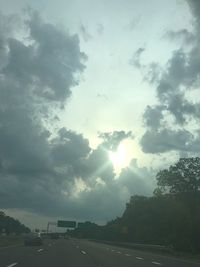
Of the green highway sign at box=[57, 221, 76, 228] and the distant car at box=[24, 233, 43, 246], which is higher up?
the green highway sign at box=[57, 221, 76, 228]

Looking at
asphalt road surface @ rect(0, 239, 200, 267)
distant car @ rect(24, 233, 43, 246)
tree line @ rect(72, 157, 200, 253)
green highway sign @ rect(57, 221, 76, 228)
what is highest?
green highway sign @ rect(57, 221, 76, 228)

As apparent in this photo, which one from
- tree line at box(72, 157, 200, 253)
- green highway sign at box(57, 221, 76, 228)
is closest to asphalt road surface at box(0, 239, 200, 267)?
tree line at box(72, 157, 200, 253)

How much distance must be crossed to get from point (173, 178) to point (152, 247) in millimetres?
51576

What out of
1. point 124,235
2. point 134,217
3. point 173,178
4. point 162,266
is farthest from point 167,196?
point 162,266

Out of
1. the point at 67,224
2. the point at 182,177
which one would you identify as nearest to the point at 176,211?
the point at 182,177

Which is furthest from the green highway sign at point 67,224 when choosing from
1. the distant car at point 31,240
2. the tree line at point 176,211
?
the distant car at point 31,240

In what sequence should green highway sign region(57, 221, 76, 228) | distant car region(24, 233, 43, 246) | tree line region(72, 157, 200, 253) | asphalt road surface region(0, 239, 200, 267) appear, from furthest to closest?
green highway sign region(57, 221, 76, 228) → tree line region(72, 157, 200, 253) → distant car region(24, 233, 43, 246) → asphalt road surface region(0, 239, 200, 267)

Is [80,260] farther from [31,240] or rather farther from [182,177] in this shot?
[182,177]

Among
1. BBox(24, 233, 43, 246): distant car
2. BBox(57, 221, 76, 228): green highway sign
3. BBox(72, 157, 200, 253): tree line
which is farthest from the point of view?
BBox(57, 221, 76, 228): green highway sign

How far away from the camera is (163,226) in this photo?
105625mm

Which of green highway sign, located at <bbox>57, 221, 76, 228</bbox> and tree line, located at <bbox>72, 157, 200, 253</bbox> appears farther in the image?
green highway sign, located at <bbox>57, 221, 76, 228</bbox>

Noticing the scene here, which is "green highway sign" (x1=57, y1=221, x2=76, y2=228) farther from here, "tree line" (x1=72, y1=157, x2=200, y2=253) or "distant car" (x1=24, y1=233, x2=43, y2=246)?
"distant car" (x1=24, y1=233, x2=43, y2=246)

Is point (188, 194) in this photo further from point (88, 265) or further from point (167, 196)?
point (88, 265)

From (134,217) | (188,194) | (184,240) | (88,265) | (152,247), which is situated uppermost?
(134,217)
